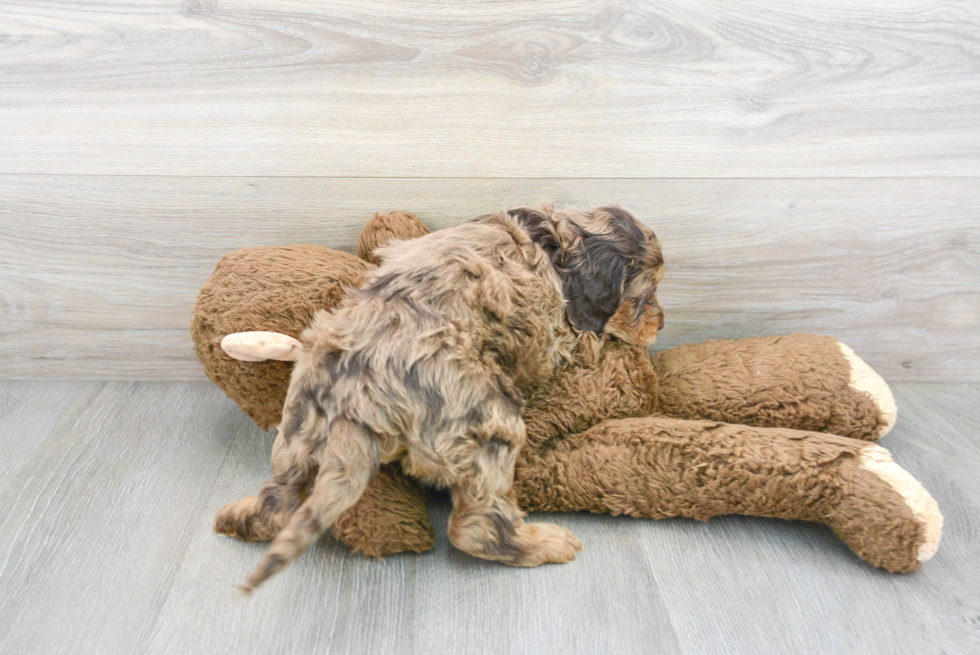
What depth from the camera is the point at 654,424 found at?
1.57m

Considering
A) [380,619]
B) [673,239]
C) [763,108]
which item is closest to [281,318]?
[380,619]

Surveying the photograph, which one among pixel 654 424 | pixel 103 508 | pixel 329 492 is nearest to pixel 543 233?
pixel 654 424

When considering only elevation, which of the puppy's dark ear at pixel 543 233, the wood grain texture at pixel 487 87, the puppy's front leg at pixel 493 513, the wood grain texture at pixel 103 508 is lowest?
the wood grain texture at pixel 103 508

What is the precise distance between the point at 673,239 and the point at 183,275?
1395 mm

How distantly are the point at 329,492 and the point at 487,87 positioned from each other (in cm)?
111

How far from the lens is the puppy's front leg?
4.36 feet

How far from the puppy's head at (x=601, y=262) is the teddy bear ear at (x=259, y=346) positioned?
0.58m

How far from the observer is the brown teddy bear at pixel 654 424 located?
4.70 ft

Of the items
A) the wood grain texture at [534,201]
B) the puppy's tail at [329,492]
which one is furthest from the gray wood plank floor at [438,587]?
the wood grain texture at [534,201]

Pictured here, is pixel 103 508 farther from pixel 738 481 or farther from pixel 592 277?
pixel 738 481

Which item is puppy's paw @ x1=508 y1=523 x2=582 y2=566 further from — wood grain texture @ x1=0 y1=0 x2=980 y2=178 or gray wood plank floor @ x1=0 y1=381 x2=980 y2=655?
wood grain texture @ x1=0 y1=0 x2=980 y2=178

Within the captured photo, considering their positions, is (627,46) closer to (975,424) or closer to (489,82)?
(489,82)

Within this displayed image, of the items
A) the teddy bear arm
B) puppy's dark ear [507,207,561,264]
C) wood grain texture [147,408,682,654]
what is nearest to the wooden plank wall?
puppy's dark ear [507,207,561,264]

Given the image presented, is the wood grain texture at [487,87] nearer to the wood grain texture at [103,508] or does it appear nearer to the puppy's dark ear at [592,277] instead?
the puppy's dark ear at [592,277]
